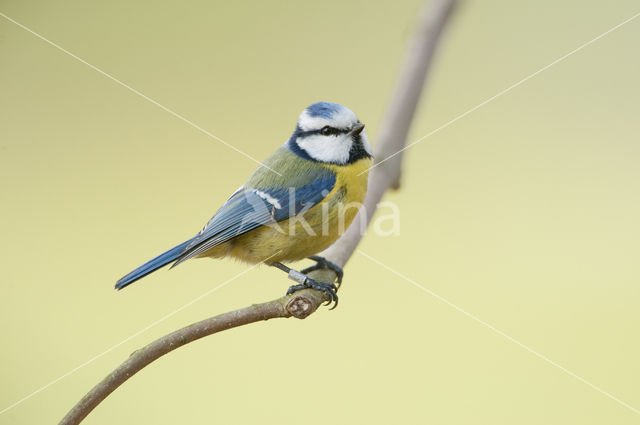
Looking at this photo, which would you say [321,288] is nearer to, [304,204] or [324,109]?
[304,204]

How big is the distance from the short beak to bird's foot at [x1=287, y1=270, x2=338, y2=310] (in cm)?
22

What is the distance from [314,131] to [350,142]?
0.19 feet

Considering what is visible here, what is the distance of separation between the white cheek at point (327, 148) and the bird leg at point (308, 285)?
183 millimetres

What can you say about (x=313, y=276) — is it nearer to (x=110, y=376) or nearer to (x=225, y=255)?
(x=225, y=255)

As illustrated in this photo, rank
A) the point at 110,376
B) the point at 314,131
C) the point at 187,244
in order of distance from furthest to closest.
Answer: the point at 314,131 < the point at 187,244 < the point at 110,376

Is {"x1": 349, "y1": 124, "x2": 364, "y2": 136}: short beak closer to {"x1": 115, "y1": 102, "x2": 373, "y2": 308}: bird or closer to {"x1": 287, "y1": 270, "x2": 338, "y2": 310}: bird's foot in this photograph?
{"x1": 115, "y1": 102, "x2": 373, "y2": 308}: bird

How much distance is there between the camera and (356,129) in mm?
837

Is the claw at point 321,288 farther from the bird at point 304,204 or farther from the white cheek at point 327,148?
the white cheek at point 327,148

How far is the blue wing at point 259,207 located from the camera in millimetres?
833

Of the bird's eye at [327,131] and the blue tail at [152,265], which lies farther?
the bird's eye at [327,131]

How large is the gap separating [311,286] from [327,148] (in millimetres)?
224

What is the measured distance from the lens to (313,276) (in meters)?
0.86

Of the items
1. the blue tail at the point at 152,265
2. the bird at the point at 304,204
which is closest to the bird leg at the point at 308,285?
the bird at the point at 304,204

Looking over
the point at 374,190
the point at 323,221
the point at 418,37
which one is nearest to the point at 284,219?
the point at 323,221
